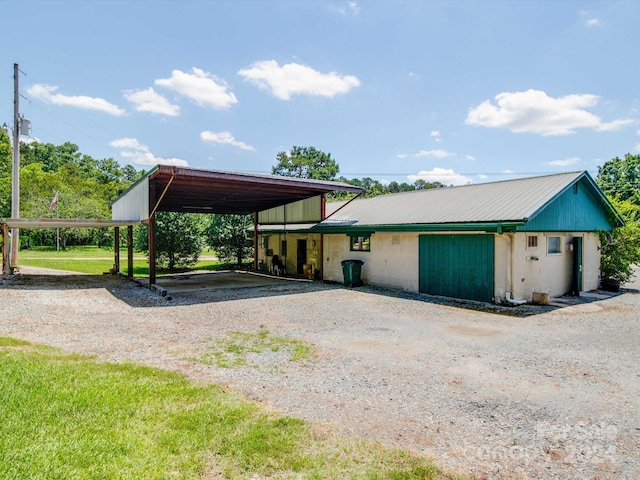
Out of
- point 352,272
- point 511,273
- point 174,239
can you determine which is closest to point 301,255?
point 352,272

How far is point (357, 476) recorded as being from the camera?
9.01ft

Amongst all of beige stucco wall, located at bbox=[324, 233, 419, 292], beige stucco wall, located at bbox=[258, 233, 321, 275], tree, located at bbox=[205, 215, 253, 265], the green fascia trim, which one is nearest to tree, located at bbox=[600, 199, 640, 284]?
the green fascia trim

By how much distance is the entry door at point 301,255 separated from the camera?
60.4 ft

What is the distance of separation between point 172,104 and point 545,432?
78.8 ft

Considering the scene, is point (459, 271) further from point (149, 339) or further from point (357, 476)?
point (357, 476)

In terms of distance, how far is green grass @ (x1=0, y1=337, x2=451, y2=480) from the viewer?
8.93 feet

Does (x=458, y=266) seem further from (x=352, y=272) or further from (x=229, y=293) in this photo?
(x=229, y=293)

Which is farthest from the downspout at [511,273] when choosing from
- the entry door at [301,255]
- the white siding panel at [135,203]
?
the white siding panel at [135,203]

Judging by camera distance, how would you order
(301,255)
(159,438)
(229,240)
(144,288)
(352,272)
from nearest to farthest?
(159,438)
(144,288)
(352,272)
(301,255)
(229,240)

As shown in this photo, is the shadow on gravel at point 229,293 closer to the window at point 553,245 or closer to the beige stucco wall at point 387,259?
the beige stucco wall at point 387,259

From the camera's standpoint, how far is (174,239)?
20.4 meters

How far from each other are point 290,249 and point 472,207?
9.95m

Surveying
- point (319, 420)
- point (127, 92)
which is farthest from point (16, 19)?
point (319, 420)

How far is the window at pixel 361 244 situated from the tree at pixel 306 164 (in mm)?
38219
